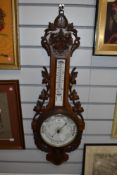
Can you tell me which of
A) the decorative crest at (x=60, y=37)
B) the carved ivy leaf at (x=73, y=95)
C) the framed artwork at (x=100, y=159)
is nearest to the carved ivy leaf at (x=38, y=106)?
the carved ivy leaf at (x=73, y=95)

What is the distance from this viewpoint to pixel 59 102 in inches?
46.6

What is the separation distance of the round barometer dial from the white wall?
95mm

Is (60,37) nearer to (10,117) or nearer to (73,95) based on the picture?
(73,95)

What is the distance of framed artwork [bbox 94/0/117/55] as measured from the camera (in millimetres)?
1062

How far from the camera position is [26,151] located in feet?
4.45

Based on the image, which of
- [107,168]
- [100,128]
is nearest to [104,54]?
[100,128]

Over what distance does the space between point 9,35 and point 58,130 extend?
55 cm

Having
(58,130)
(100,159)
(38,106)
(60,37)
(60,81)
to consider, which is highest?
(60,37)

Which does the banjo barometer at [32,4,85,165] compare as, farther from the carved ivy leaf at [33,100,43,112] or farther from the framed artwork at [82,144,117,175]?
the framed artwork at [82,144,117,175]

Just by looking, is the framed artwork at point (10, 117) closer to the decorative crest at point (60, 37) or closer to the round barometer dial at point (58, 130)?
the round barometer dial at point (58, 130)

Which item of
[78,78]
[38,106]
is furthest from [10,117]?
[78,78]

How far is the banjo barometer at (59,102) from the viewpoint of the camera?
1.09m

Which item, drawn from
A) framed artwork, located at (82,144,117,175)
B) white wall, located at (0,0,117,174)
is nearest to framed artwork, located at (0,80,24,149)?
white wall, located at (0,0,117,174)

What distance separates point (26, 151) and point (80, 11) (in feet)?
2.74
